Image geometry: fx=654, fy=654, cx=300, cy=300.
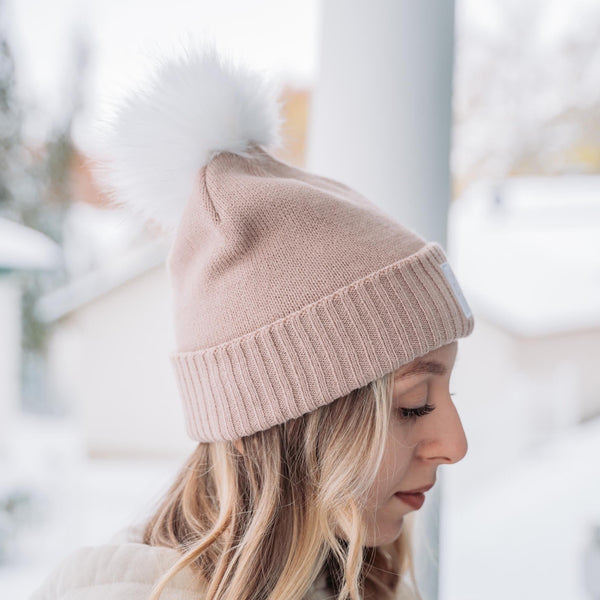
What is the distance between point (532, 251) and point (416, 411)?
1.10 metres

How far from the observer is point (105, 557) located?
793mm

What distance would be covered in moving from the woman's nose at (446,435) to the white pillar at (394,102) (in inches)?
14.8

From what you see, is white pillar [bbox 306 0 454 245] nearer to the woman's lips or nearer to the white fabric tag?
the white fabric tag

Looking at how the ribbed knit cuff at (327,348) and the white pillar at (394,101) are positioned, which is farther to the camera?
the white pillar at (394,101)

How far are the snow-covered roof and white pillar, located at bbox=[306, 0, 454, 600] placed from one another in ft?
2.01

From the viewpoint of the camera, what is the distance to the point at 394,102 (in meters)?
1.10

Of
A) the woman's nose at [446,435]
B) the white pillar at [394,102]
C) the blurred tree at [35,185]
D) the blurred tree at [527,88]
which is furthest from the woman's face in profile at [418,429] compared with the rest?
the blurred tree at [35,185]

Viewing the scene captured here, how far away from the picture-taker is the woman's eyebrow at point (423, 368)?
0.81 m

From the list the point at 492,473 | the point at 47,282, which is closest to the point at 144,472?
the point at 47,282

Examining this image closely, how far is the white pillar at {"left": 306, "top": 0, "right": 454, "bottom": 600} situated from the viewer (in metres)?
1.09

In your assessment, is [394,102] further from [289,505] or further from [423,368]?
[289,505]

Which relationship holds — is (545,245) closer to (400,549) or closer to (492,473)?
(492,473)

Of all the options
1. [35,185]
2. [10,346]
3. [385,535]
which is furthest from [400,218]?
A: [10,346]

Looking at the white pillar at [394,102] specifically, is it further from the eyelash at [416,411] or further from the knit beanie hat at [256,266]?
the eyelash at [416,411]
